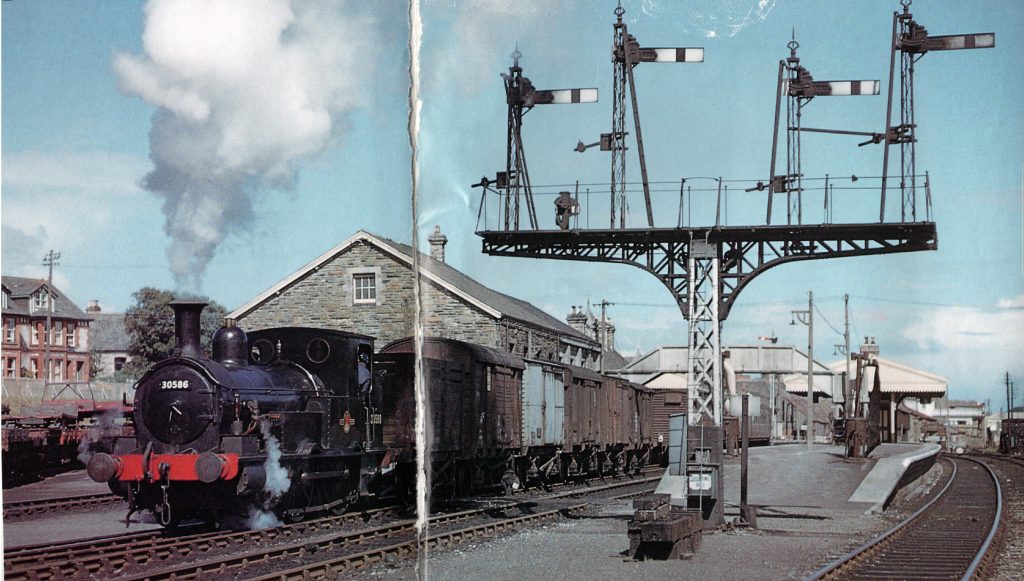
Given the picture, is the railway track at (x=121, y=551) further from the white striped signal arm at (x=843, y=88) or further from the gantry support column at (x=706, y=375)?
the white striped signal arm at (x=843, y=88)

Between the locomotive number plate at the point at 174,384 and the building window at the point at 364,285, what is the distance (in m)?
10.8

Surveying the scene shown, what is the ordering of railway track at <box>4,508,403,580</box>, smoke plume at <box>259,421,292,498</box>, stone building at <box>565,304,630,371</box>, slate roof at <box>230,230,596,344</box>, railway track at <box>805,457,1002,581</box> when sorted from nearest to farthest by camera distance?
railway track at <box>4,508,403,580</box> < railway track at <box>805,457,1002,581</box> < smoke plume at <box>259,421,292,498</box> < slate roof at <box>230,230,596,344</box> < stone building at <box>565,304,630,371</box>

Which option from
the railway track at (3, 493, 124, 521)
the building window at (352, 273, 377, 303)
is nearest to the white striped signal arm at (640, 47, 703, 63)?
the building window at (352, 273, 377, 303)

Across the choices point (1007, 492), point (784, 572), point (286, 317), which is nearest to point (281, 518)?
point (784, 572)

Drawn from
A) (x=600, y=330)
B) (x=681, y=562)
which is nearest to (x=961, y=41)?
(x=681, y=562)

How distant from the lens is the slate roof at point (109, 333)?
95.3ft

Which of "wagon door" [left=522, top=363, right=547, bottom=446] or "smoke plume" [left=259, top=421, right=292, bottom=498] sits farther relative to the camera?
"wagon door" [left=522, top=363, right=547, bottom=446]

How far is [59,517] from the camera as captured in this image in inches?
811

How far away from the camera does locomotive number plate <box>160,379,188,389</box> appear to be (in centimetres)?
1648

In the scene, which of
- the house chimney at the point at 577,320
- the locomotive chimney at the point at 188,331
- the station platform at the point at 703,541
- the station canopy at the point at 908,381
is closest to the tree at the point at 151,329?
the station platform at the point at 703,541

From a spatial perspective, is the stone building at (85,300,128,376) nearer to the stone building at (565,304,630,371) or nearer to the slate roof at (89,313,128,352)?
the slate roof at (89,313,128,352)

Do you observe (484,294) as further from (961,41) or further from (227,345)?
(961,41)

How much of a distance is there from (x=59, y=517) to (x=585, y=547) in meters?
11.0

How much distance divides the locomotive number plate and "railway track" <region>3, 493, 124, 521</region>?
5831 mm
